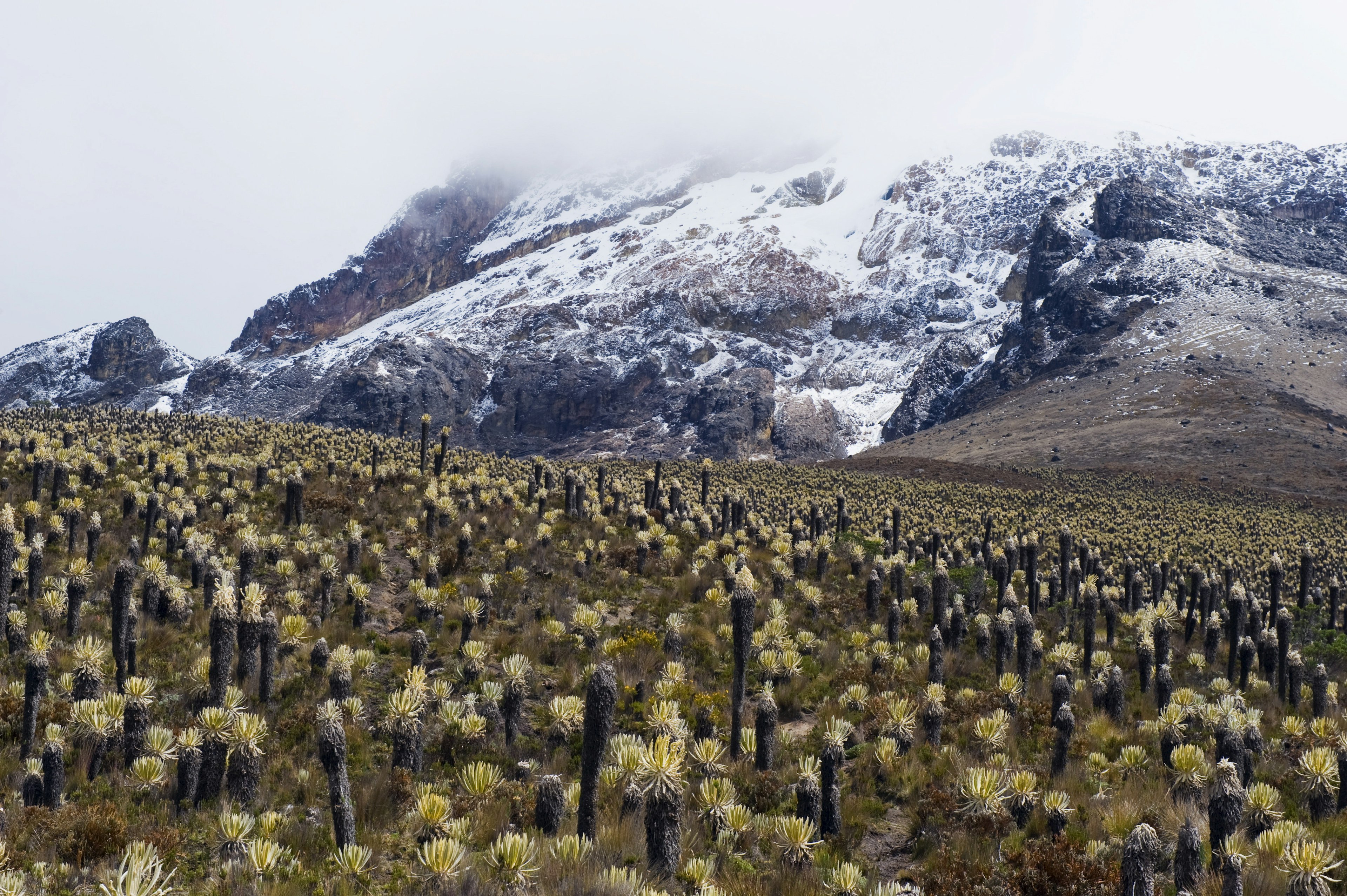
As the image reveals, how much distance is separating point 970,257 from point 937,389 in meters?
67.8

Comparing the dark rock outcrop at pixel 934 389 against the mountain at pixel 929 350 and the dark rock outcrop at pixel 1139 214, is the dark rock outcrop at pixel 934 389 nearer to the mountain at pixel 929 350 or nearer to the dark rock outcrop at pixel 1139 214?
the mountain at pixel 929 350

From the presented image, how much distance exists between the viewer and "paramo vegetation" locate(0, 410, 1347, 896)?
21.4 ft

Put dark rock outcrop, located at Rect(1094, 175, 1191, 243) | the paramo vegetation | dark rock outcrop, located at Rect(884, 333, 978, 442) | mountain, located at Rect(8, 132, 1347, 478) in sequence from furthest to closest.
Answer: dark rock outcrop, located at Rect(884, 333, 978, 442) < dark rock outcrop, located at Rect(1094, 175, 1191, 243) < mountain, located at Rect(8, 132, 1347, 478) < the paramo vegetation

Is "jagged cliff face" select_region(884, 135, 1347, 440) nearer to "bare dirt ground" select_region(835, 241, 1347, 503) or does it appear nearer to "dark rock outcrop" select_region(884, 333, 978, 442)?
"dark rock outcrop" select_region(884, 333, 978, 442)

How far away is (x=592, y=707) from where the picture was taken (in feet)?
24.4

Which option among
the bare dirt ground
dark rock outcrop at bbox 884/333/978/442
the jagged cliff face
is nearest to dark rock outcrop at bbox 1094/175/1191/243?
the jagged cliff face

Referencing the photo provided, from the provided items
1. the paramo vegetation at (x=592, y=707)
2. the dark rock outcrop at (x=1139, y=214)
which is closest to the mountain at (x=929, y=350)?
the dark rock outcrop at (x=1139, y=214)

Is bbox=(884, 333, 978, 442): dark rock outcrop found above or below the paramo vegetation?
above

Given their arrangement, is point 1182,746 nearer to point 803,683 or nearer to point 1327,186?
point 803,683

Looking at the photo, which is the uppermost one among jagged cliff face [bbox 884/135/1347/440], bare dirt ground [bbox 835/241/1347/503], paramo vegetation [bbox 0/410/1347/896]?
jagged cliff face [bbox 884/135/1347/440]

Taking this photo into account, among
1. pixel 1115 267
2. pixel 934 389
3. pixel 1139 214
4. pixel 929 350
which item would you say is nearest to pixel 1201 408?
pixel 1115 267

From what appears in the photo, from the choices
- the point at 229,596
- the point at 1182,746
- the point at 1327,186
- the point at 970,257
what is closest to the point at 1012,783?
the point at 1182,746

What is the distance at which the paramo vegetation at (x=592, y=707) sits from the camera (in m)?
6.52

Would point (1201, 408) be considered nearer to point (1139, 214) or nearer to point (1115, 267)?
point (1115, 267)
